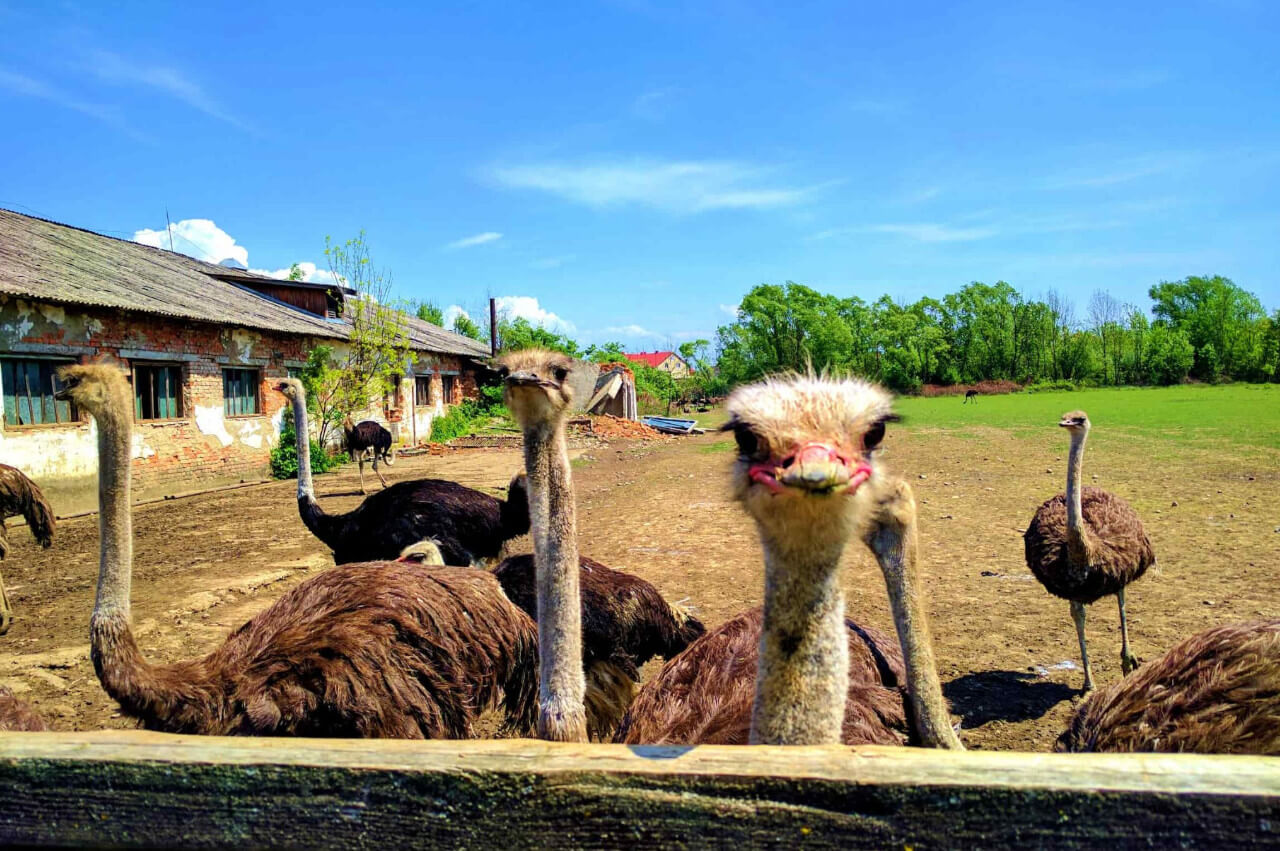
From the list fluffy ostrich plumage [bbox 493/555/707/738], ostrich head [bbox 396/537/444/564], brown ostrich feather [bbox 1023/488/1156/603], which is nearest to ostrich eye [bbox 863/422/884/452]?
fluffy ostrich plumage [bbox 493/555/707/738]

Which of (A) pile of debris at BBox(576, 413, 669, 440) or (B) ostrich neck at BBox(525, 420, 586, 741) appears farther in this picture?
(A) pile of debris at BBox(576, 413, 669, 440)

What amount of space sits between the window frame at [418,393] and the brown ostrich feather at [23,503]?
15681 millimetres

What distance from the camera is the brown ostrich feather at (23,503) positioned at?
6098 mm

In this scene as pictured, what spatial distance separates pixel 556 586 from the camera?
2.22 meters

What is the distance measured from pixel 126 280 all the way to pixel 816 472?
15579 millimetres

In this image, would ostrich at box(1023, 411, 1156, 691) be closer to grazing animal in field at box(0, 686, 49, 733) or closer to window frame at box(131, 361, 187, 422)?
grazing animal in field at box(0, 686, 49, 733)

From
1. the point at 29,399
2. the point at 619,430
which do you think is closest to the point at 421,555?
the point at 29,399

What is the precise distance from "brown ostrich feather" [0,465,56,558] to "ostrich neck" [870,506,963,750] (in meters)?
6.53

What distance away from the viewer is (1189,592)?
576 centimetres

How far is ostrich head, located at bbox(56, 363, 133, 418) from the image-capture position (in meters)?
2.71

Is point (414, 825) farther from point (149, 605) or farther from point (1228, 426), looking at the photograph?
point (1228, 426)

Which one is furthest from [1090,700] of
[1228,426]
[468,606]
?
[1228,426]

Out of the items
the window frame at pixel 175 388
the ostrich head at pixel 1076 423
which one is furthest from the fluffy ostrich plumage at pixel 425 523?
the window frame at pixel 175 388

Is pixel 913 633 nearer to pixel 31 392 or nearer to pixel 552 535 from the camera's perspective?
pixel 552 535
